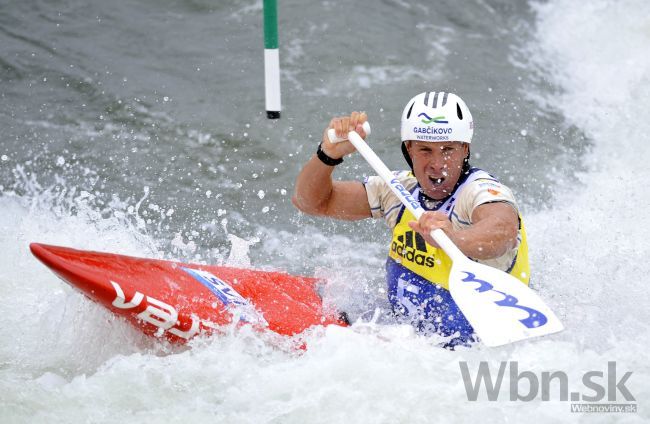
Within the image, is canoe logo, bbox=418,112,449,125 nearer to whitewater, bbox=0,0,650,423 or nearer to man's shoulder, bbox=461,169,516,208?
man's shoulder, bbox=461,169,516,208

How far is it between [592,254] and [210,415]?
10.5 feet

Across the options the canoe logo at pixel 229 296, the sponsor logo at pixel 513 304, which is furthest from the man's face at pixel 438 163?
the canoe logo at pixel 229 296

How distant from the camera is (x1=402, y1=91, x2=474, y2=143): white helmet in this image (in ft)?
13.2

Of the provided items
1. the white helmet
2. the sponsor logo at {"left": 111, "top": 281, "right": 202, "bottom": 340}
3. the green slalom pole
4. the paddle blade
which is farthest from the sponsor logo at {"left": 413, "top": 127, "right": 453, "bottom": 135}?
the sponsor logo at {"left": 111, "top": 281, "right": 202, "bottom": 340}

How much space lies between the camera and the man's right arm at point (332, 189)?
428cm

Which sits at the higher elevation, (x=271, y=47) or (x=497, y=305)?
(x=271, y=47)

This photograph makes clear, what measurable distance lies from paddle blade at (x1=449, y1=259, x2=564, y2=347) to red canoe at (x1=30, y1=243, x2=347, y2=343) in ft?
2.54

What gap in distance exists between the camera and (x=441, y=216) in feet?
12.7

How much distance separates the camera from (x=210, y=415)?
3801 millimetres

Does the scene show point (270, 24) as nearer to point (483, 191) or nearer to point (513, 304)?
point (483, 191)

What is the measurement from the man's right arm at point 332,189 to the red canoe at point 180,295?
45cm

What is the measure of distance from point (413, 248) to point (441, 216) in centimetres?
34

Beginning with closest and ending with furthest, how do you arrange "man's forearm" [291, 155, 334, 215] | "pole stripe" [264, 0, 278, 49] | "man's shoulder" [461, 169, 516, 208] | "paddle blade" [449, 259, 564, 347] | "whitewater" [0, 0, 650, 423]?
"paddle blade" [449, 259, 564, 347]
"whitewater" [0, 0, 650, 423]
"man's shoulder" [461, 169, 516, 208]
"man's forearm" [291, 155, 334, 215]
"pole stripe" [264, 0, 278, 49]

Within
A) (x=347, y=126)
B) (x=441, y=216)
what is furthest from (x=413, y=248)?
(x=347, y=126)
